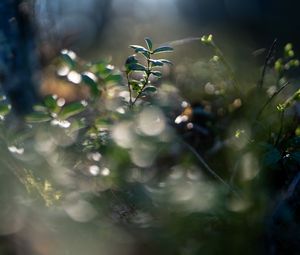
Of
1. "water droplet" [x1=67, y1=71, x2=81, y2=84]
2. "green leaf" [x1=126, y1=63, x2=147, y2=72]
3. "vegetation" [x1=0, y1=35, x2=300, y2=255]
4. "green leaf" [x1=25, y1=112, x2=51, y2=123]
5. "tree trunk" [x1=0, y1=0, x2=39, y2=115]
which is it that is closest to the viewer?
"vegetation" [x1=0, y1=35, x2=300, y2=255]

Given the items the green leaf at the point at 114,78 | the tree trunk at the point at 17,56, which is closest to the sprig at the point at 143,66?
the green leaf at the point at 114,78

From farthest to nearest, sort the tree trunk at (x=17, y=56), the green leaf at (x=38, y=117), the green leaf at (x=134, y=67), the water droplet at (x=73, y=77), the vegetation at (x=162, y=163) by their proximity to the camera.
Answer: the tree trunk at (x=17, y=56) → the water droplet at (x=73, y=77) → the green leaf at (x=38, y=117) → the green leaf at (x=134, y=67) → the vegetation at (x=162, y=163)

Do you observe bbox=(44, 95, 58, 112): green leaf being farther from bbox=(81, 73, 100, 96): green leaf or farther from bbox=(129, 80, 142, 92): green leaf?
bbox=(129, 80, 142, 92): green leaf

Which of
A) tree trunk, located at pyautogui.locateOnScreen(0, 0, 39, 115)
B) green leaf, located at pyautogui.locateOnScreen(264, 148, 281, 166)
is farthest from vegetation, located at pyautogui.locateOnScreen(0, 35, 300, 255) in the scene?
tree trunk, located at pyautogui.locateOnScreen(0, 0, 39, 115)

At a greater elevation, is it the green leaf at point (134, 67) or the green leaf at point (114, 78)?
the green leaf at point (134, 67)

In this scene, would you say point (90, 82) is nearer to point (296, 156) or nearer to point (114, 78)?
point (114, 78)

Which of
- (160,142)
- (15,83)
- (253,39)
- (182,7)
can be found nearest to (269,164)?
(160,142)

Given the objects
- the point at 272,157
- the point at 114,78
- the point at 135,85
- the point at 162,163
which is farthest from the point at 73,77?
Answer: the point at 272,157

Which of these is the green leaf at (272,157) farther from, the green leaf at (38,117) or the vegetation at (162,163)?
the green leaf at (38,117)

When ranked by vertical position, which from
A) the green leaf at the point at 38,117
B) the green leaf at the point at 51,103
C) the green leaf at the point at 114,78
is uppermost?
the green leaf at the point at 114,78

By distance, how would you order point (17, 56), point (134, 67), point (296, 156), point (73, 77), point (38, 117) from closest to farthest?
point (296, 156), point (134, 67), point (38, 117), point (73, 77), point (17, 56)

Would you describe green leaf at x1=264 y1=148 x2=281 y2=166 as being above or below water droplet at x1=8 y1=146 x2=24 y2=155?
above

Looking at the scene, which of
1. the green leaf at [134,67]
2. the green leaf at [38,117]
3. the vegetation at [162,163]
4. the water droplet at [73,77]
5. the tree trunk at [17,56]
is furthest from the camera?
the tree trunk at [17,56]
